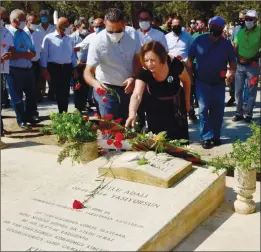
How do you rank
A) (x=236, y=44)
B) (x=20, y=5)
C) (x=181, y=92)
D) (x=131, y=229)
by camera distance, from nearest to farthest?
1. (x=131, y=229)
2. (x=181, y=92)
3. (x=236, y=44)
4. (x=20, y=5)

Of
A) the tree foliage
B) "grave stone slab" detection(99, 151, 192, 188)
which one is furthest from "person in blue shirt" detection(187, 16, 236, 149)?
the tree foliage

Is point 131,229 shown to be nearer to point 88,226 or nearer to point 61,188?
point 88,226

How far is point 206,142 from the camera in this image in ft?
19.6

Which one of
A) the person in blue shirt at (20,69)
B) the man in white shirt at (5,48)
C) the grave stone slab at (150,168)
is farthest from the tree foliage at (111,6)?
the grave stone slab at (150,168)

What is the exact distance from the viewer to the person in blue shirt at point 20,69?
6832 mm

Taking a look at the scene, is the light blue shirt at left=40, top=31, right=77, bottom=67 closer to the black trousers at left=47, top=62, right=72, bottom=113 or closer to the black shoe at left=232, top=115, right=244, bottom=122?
the black trousers at left=47, top=62, right=72, bottom=113

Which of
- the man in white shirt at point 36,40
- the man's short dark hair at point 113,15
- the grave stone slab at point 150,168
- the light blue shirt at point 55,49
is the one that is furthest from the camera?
the man in white shirt at point 36,40

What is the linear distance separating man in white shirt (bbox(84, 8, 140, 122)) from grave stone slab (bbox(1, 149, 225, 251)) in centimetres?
117

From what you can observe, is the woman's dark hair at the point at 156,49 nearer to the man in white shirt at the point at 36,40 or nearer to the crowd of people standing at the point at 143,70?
the crowd of people standing at the point at 143,70

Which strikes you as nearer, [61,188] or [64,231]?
[64,231]

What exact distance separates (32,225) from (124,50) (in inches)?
93.4

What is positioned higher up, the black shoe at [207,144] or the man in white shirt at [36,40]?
the man in white shirt at [36,40]

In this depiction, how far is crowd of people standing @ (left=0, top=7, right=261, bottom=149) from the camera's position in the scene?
163 inches

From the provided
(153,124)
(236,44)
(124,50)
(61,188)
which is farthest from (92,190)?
(236,44)
